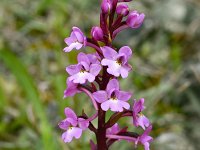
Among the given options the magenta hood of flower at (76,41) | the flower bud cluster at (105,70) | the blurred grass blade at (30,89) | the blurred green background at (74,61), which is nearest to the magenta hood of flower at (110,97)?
the flower bud cluster at (105,70)

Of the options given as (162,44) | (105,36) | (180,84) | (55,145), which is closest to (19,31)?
(162,44)

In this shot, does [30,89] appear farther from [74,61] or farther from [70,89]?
[70,89]

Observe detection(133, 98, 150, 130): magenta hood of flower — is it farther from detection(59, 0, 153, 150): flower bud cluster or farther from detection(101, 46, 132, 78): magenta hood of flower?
detection(101, 46, 132, 78): magenta hood of flower

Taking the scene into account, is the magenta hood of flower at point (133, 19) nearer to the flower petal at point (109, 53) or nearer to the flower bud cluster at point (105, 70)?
the flower bud cluster at point (105, 70)

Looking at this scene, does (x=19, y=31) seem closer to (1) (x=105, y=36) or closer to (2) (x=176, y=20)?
(2) (x=176, y=20)

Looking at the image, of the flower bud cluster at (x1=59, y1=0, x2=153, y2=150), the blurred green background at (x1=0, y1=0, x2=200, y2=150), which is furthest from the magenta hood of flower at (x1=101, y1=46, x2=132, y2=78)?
the blurred green background at (x1=0, y1=0, x2=200, y2=150)

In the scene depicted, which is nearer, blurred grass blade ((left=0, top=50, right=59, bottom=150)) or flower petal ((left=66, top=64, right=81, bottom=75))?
flower petal ((left=66, top=64, right=81, bottom=75))

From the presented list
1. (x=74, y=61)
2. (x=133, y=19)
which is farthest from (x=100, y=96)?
(x=74, y=61)
